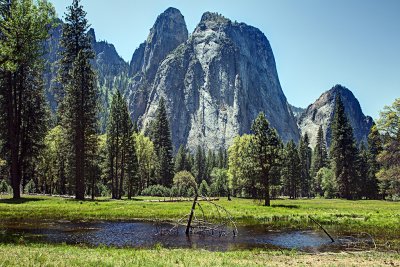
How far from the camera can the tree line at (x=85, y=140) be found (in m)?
28.8

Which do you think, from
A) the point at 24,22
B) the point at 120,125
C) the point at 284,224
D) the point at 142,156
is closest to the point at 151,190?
the point at 142,156

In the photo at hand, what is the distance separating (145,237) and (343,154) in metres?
73.2

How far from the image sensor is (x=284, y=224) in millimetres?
33344

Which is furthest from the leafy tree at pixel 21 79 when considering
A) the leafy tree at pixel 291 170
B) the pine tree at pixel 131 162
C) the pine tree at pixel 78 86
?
the leafy tree at pixel 291 170

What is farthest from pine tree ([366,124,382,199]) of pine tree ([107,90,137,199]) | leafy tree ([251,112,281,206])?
pine tree ([107,90,137,199])

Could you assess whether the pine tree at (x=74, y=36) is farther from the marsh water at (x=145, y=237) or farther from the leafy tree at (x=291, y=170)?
the leafy tree at (x=291, y=170)

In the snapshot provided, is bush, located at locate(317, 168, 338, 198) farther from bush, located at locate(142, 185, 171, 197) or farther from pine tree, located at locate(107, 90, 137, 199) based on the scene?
pine tree, located at locate(107, 90, 137, 199)

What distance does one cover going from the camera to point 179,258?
16.0 m

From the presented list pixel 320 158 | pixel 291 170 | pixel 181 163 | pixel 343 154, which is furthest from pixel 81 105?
pixel 320 158

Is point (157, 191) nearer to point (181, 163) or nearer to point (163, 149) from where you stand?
point (163, 149)

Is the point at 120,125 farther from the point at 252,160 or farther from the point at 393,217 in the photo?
the point at 393,217

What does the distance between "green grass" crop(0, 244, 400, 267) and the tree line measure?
614 inches

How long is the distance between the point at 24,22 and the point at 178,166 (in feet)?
343

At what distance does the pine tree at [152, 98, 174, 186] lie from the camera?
100m
